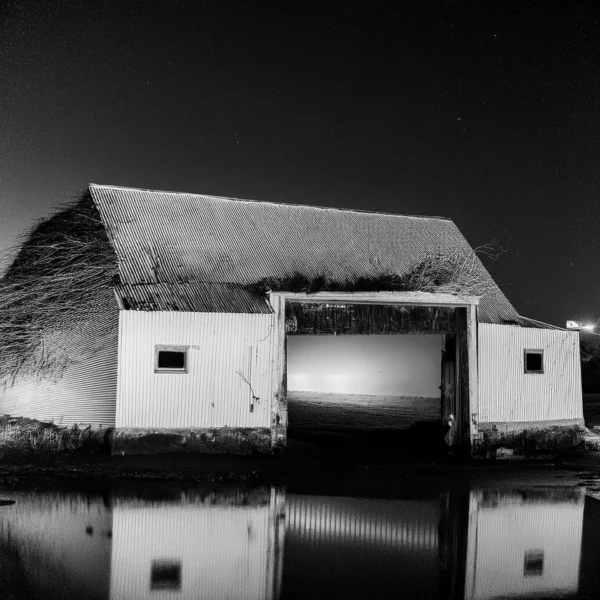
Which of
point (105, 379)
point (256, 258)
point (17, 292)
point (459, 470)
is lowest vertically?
point (459, 470)

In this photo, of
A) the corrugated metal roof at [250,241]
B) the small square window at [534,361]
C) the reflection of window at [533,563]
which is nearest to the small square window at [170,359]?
the corrugated metal roof at [250,241]

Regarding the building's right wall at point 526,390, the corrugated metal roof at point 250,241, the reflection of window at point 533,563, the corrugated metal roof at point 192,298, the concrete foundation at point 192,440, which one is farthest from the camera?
the building's right wall at point 526,390

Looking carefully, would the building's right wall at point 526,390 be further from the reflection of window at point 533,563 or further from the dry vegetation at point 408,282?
the reflection of window at point 533,563

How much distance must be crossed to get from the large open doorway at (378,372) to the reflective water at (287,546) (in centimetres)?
587

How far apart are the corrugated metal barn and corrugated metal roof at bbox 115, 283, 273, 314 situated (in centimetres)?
5

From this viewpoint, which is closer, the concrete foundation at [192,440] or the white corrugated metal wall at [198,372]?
the concrete foundation at [192,440]

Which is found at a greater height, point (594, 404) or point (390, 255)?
point (390, 255)

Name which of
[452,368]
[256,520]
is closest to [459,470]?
[452,368]

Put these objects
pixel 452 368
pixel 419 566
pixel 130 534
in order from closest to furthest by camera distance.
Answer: pixel 419 566 → pixel 130 534 → pixel 452 368

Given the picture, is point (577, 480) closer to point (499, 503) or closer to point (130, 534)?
point (499, 503)

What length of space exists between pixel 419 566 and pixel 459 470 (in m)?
8.11

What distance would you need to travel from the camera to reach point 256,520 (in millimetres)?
10523

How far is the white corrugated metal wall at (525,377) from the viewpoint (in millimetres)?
18594

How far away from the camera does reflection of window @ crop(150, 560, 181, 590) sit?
7.36 metres
